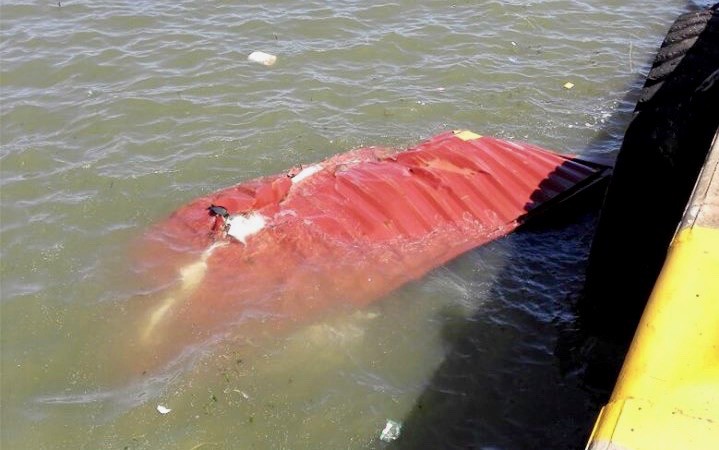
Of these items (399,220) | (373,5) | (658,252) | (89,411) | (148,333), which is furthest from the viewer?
(373,5)

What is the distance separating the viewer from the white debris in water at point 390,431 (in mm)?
4508

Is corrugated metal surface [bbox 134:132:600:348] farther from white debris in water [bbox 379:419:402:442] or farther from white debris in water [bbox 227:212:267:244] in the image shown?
white debris in water [bbox 379:419:402:442]

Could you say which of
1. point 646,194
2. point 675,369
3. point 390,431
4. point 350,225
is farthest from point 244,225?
point 675,369

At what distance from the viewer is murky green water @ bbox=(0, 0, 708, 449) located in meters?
4.74

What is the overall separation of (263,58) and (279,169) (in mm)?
2627

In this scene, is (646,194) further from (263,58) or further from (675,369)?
(263,58)

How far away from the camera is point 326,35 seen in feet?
32.7

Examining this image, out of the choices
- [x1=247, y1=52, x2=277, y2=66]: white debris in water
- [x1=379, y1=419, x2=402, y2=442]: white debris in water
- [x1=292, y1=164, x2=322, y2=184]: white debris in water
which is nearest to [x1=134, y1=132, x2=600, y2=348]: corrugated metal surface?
[x1=292, y1=164, x2=322, y2=184]: white debris in water

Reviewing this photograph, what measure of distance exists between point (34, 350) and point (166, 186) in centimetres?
233

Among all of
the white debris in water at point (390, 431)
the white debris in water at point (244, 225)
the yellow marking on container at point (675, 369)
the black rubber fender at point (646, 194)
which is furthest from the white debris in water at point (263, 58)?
the yellow marking on container at point (675, 369)

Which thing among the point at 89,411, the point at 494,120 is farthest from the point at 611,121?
the point at 89,411

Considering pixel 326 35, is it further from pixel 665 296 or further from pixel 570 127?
pixel 665 296

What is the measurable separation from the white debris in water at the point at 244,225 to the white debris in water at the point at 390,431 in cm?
182

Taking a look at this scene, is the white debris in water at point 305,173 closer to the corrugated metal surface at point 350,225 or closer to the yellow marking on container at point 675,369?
the corrugated metal surface at point 350,225
